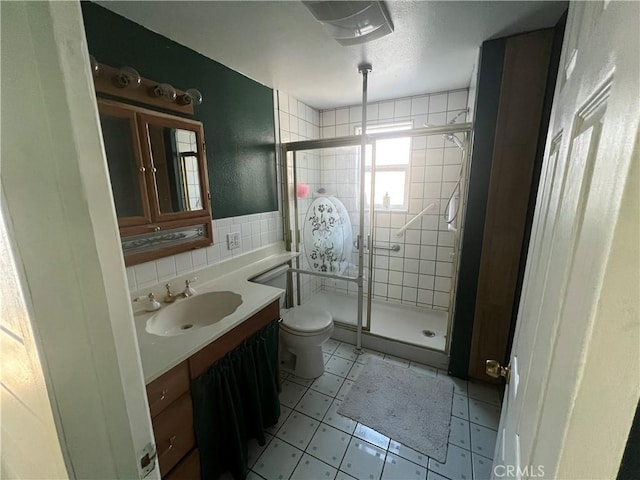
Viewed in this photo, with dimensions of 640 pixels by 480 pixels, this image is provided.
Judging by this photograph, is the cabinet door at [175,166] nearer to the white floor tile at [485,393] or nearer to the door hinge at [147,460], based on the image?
the door hinge at [147,460]

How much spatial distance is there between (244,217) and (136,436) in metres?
1.58

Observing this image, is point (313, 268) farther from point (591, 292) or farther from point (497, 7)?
point (591, 292)

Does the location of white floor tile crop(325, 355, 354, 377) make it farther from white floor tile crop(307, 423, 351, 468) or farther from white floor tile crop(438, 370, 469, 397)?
white floor tile crop(438, 370, 469, 397)

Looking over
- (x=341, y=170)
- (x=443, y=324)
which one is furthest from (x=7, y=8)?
(x=443, y=324)

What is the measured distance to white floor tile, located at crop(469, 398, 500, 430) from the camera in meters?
1.58

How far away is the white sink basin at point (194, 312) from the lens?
1.30 meters

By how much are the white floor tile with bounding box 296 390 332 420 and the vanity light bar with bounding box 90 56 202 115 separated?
1.95 m

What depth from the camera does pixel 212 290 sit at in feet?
5.06

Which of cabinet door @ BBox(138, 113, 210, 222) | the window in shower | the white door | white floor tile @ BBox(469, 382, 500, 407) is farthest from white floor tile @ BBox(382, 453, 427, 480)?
the window in shower

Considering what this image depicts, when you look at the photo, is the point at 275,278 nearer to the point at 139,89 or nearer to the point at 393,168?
the point at 139,89

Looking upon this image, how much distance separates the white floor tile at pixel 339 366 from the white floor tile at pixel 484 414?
85 cm

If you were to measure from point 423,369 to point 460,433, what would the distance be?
1.73ft

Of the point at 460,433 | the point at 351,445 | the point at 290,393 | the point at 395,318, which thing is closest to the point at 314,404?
the point at 290,393

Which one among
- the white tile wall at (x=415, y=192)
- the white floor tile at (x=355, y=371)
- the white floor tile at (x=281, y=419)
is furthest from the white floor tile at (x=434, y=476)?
the white tile wall at (x=415, y=192)
